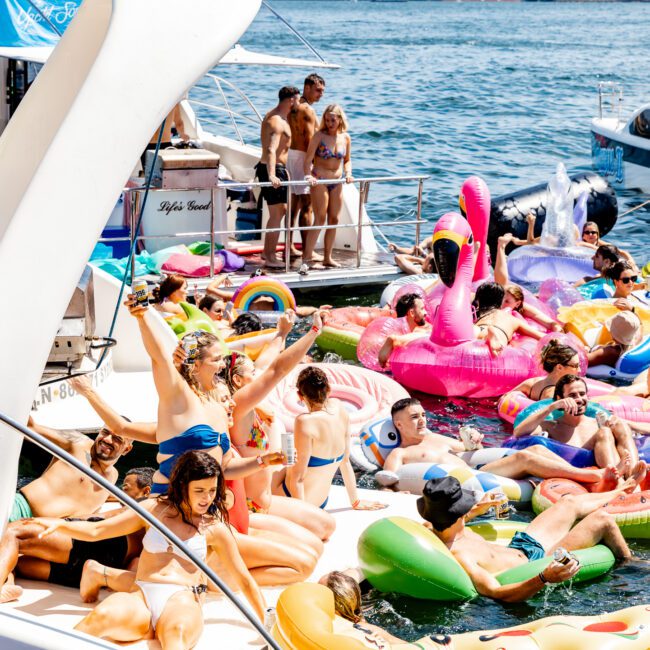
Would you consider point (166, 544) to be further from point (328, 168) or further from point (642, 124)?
point (642, 124)

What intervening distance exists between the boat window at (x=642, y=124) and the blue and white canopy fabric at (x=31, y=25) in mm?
13790

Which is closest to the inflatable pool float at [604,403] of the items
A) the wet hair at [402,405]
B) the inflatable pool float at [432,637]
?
the wet hair at [402,405]

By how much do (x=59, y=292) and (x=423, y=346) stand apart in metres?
6.17

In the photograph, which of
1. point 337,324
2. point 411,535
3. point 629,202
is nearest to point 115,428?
point 411,535

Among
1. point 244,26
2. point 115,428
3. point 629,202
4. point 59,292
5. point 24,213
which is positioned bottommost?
point 629,202

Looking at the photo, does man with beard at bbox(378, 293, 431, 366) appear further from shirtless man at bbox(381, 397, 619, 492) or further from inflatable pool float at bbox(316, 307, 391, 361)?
shirtless man at bbox(381, 397, 619, 492)

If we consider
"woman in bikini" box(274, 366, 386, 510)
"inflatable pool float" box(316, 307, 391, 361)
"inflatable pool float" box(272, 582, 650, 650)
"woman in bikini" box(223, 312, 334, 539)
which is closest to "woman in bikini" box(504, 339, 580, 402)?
"inflatable pool float" box(316, 307, 391, 361)

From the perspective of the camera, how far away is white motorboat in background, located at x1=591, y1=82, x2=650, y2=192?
22.0 meters

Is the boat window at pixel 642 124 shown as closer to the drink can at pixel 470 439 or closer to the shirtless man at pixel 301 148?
the shirtless man at pixel 301 148

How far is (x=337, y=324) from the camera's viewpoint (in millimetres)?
10883

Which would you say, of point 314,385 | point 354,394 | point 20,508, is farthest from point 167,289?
point 20,508

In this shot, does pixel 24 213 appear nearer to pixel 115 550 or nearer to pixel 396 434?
pixel 115 550

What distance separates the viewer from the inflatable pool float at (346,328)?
10719 mm

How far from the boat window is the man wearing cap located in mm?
15878
